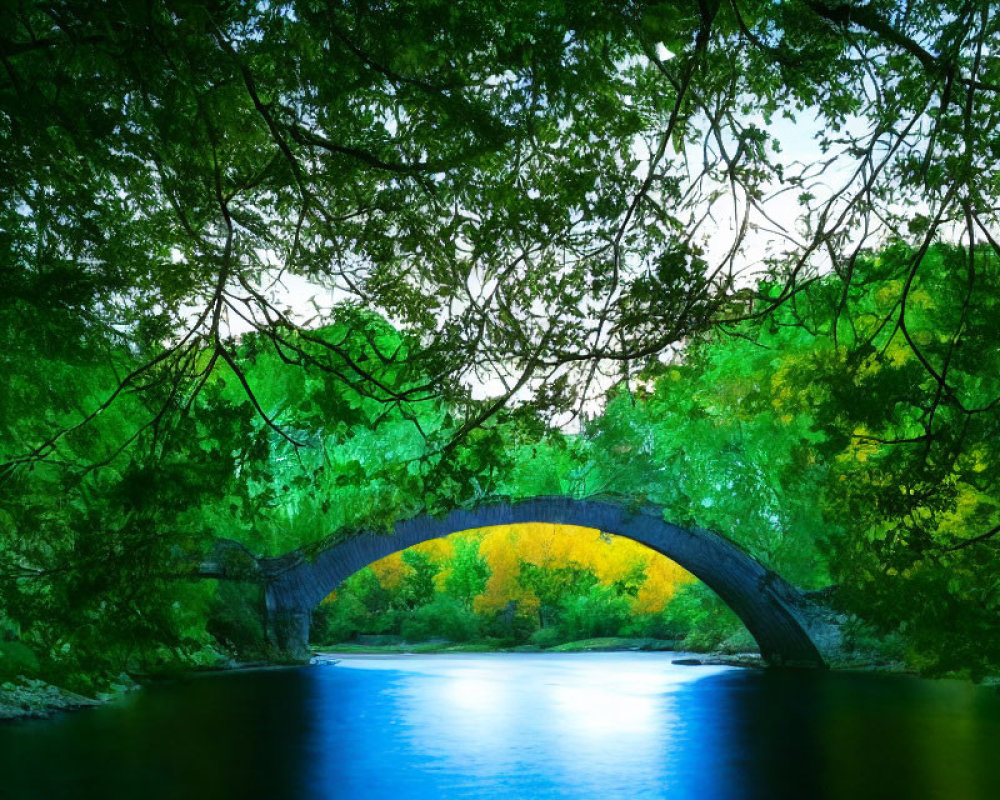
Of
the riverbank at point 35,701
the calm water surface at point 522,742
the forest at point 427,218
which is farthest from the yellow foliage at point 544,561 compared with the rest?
the forest at point 427,218

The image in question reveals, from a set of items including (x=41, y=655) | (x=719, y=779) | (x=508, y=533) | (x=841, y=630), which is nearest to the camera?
(x=41, y=655)

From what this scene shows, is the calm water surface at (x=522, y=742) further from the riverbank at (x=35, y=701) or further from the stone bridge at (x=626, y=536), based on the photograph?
the stone bridge at (x=626, y=536)

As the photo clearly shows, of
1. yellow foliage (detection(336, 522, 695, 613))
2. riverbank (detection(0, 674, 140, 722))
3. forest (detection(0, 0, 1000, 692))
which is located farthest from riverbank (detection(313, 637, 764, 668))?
forest (detection(0, 0, 1000, 692))

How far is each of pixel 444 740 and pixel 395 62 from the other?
7.52 meters

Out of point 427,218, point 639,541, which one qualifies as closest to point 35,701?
point 427,218

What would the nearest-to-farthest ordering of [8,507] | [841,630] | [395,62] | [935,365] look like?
[395,62] → [8,507] → [935,365] → [841,630]

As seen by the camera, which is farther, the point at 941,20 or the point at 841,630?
the point at 841,630

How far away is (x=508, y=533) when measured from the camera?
94.3 feet

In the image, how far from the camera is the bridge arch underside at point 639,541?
15.8 meters

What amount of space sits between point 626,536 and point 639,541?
1.00 ft

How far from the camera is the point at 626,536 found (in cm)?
1620

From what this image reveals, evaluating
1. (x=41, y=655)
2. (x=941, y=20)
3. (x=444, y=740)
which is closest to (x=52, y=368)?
(x=41, y=655)

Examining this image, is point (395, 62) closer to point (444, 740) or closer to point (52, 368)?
point (52, 368)

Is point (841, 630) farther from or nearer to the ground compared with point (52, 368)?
nearer to the ground
